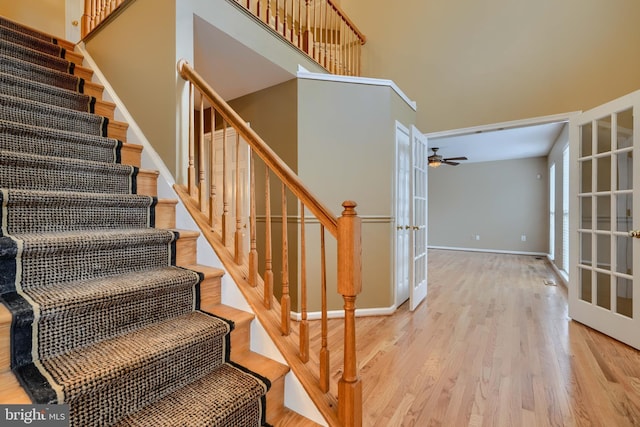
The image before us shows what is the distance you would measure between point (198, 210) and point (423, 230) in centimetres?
270

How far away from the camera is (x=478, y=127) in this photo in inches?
144

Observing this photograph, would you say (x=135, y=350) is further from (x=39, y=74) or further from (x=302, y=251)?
(x=39, y=74)

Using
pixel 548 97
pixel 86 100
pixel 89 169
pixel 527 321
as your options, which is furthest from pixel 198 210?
pixel 548 97

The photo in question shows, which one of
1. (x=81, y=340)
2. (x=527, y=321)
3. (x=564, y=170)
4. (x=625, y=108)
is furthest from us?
(x=564, y=170)

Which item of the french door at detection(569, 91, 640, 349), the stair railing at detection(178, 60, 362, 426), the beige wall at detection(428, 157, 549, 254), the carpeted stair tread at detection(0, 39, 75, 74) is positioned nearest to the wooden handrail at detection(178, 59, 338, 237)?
the stair railing at detection(178, 60, 362, 426)

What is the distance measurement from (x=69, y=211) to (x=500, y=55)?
173 inches

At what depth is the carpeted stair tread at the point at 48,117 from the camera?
65.1 inches

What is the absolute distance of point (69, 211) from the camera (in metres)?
1.37

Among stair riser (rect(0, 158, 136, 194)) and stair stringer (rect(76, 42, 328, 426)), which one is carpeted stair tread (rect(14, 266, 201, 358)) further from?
stair riser (rect(0, 158, 136, 194))

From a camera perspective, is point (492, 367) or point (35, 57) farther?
point (35, 57)

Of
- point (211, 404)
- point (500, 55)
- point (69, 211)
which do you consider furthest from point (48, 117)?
point (500, 55)

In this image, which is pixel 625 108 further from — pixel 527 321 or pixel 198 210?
pixel 198 210

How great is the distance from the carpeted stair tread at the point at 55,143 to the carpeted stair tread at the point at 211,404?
1482 millimetres

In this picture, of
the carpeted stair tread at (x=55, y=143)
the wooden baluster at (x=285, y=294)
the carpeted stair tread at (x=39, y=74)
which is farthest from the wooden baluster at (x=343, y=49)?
the wooden baluster at (x=285, y=294)
